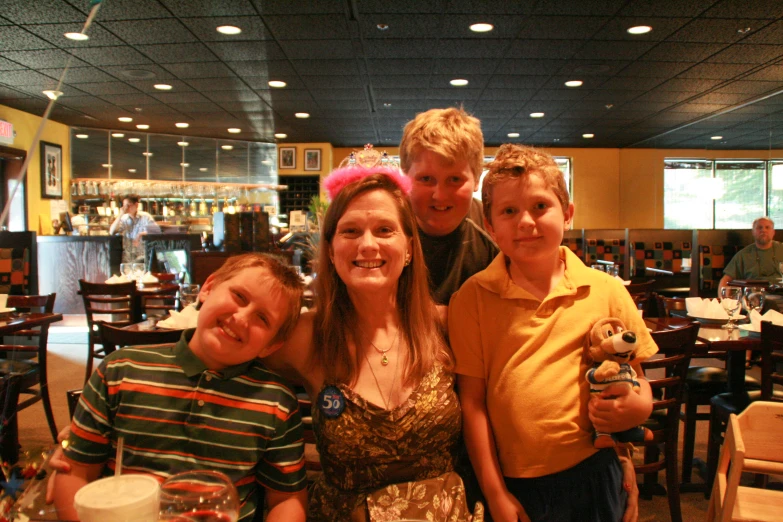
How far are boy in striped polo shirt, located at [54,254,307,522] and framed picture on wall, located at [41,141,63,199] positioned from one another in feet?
32.2

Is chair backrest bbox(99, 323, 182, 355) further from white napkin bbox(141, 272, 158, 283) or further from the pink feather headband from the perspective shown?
white napkin bbox(141, 272, 158, 283)

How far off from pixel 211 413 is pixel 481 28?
510cm

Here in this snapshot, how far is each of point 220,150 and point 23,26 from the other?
710 centimetres

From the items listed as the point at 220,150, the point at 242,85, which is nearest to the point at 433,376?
the point at 242,85

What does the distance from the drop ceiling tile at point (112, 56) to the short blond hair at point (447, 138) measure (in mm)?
5455

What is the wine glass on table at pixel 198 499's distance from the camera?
70cm

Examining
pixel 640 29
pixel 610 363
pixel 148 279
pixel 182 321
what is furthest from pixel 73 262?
pixel 610 363

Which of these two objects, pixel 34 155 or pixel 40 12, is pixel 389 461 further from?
pixel 34 155

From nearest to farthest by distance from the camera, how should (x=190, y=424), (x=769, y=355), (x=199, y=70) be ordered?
(x=190, y=424) → (x=769, y=355) → (x=199, y=70)

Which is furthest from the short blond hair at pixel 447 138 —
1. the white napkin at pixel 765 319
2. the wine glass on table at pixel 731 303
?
the white napkin at pixel 765 319

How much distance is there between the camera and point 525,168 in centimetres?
139

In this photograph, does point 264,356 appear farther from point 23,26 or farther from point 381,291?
point 23,26

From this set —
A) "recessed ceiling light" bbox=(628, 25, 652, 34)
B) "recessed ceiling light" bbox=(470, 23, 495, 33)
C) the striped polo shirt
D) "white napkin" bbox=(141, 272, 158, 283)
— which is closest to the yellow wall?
"white napkin" bbox=(141, 272, 158, 283)

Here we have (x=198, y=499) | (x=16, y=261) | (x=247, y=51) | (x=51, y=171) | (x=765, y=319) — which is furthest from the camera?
(x=51, y=171)
